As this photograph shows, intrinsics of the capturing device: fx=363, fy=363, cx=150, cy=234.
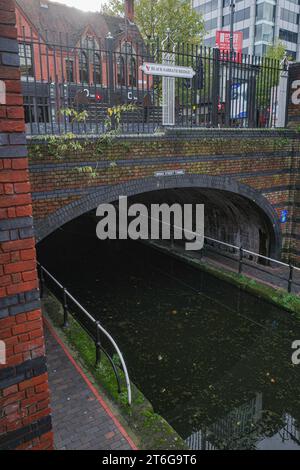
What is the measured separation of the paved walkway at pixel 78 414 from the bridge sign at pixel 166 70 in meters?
6.48

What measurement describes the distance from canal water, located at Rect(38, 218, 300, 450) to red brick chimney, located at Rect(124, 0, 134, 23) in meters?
25.5

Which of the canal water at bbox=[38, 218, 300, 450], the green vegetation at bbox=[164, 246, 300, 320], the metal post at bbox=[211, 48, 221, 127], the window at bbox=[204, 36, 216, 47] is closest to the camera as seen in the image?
the canal water at bbox=[38, 218, 300, 450]

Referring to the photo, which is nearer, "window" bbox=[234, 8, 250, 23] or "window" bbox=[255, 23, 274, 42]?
"window" bbox=[255, 23, 274, 42]

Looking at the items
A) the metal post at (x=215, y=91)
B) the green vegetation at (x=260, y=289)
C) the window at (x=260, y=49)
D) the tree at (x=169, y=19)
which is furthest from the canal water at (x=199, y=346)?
the window at (x=260, y=49)

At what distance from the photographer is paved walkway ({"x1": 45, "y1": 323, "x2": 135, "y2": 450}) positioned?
15.7ft

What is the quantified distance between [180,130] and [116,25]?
27.7 metres

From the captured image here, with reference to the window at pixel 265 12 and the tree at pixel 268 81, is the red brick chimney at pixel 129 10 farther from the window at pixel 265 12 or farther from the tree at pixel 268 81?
the window at pixel 265 12

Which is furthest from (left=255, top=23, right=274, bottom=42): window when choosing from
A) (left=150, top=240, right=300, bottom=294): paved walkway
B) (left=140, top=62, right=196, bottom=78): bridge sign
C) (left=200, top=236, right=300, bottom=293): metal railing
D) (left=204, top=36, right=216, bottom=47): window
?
(left=140, top=62, right=196, bottom=78): bridge sign

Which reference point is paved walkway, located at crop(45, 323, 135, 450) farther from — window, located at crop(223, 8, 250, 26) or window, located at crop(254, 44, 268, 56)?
window, located at crop(223, 8, 250, 26)

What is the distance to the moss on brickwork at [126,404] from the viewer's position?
16.1 feet

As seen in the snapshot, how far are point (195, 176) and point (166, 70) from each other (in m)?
2.71

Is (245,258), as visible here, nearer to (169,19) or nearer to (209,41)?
(169,19)

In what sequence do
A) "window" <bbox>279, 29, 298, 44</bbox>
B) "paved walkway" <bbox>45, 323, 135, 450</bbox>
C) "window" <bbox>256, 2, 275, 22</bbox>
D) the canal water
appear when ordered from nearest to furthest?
"paved walkway" <bbox>45, 323, 135, 450</bbox>
the canal water
"window" <bbox>256, 2, 275, 22</bbox>
"window" <bbox>279, 29, 298, 44</bbox>

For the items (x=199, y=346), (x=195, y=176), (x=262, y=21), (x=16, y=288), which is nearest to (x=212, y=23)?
(x=262, y=21)
